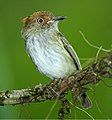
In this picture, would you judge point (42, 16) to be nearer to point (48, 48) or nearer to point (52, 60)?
point (48, 48)

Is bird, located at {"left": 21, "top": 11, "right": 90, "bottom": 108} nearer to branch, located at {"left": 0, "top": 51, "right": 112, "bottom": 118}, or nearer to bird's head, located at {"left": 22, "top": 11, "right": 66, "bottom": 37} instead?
bird's head, located at {"left": 22, "top": 11, "right": 66, "bottom": 37}

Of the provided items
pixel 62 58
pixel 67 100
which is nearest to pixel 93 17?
pixel 62 58

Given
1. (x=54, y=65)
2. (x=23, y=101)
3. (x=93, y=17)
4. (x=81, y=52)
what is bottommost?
(x=23, y=101)

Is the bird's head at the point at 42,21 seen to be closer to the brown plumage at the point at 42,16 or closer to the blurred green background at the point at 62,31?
the brown plumage at the point at 42,16

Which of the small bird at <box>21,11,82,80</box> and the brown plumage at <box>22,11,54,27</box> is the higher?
the brown plumage at <box>22,11,54,27</box>

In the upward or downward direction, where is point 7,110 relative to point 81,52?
downward

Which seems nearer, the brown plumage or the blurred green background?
the brown plumage

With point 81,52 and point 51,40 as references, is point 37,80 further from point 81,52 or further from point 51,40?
point 51,40

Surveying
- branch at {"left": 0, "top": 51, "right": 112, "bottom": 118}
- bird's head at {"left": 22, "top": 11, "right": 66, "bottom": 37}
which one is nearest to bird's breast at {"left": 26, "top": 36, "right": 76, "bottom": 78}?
bird's head at {"left": 22, "top": 11, "right": 66, "bottom": 37}
